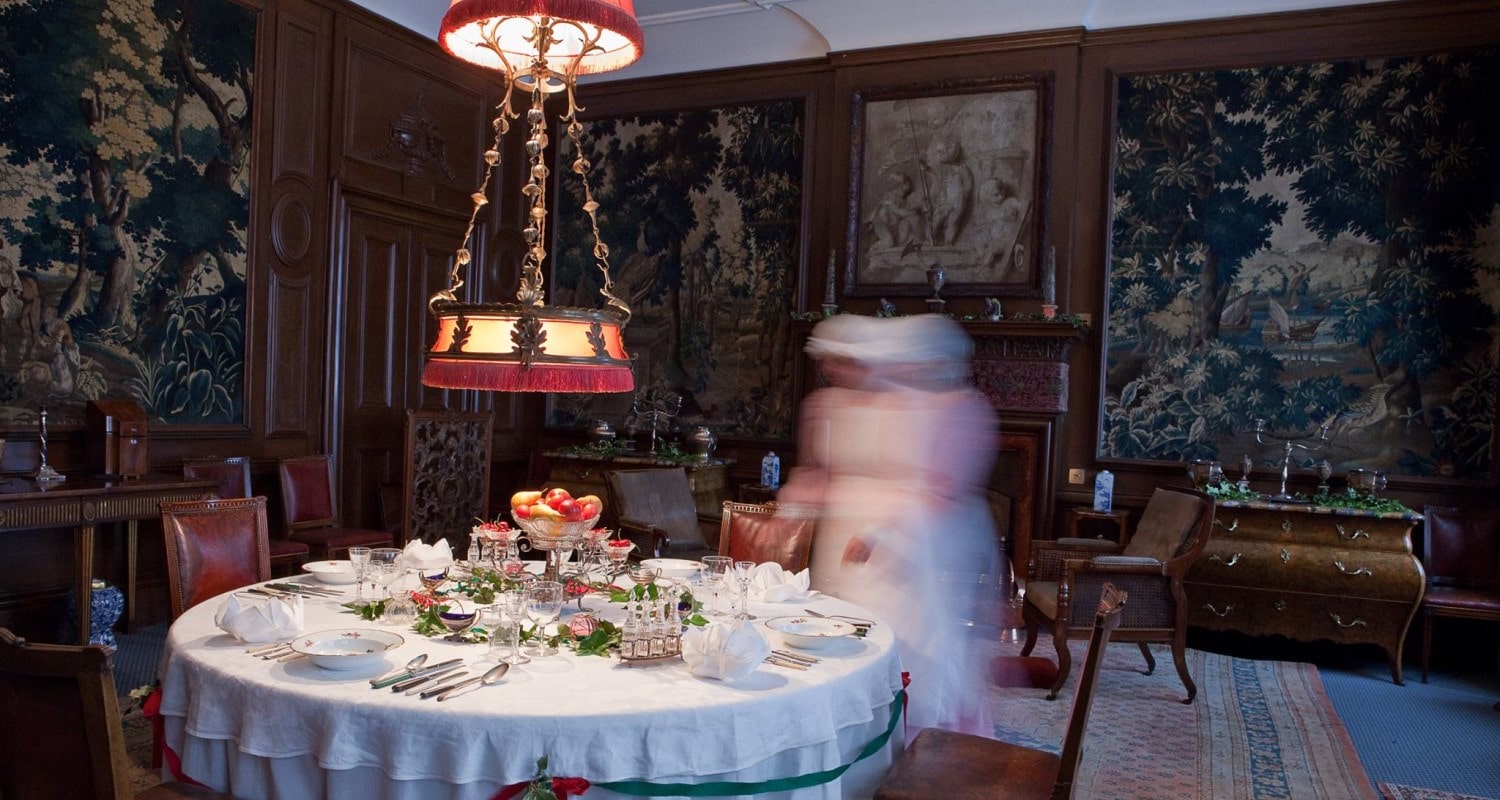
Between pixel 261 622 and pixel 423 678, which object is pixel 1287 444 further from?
pixel 261 622

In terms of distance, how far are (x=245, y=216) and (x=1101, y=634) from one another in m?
5.46

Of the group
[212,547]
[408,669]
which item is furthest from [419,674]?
[212,547]

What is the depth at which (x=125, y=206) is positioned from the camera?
5234 millimetres

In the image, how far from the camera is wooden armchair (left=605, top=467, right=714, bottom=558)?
18.2 feet

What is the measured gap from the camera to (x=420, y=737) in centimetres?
197

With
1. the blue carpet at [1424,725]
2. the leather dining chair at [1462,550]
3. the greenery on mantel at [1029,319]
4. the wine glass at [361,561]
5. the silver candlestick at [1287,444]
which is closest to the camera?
the wine glass at [361,561]

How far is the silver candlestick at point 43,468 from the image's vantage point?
4496 mm

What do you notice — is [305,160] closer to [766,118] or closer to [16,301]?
[16,301]

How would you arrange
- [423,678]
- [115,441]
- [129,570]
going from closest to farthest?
[423,678] < [115,441] < [129,570]

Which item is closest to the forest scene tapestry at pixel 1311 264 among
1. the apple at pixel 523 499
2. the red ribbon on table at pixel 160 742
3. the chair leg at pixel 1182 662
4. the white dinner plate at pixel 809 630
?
the chair leg at pixel 1182 662

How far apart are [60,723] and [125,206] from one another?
4.37m

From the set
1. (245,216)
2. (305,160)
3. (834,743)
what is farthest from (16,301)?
(834,743)

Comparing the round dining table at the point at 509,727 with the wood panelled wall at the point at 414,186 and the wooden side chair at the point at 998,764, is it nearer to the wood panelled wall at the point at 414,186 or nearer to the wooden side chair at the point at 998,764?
the wooden side chair at the point at 998,764

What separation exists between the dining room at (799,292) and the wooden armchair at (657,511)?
29 mm
